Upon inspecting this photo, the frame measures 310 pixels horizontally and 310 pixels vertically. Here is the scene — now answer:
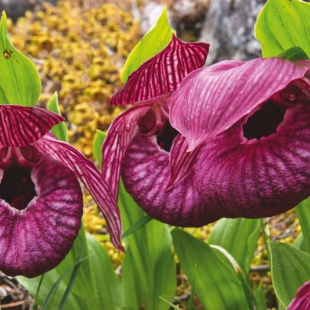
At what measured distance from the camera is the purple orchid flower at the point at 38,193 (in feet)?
2.84

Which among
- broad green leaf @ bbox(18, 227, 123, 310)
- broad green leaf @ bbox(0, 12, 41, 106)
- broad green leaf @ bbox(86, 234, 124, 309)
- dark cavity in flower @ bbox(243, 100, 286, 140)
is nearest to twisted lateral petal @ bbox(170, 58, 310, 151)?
dark cavity in flower @ bbox(243, 100, 286, 140)

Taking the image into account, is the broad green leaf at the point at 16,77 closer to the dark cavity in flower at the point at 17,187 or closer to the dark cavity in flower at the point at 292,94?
the dark cavity in flower at the point at 17,187

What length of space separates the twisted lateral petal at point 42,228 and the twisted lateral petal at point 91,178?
0.11 feet

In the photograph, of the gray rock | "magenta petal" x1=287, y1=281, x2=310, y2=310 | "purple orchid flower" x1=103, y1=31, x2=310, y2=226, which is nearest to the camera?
"magenta petal" x1=287, y1=281, x2=310, y2=310

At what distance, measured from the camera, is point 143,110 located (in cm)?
105

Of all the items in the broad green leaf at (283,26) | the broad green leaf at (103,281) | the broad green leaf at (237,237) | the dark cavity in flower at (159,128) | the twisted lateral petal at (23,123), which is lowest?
the broad green leaf at (103,281)

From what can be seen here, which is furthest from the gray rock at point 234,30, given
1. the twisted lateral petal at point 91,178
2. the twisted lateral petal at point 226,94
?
the twisted lateral petal at point 226,94

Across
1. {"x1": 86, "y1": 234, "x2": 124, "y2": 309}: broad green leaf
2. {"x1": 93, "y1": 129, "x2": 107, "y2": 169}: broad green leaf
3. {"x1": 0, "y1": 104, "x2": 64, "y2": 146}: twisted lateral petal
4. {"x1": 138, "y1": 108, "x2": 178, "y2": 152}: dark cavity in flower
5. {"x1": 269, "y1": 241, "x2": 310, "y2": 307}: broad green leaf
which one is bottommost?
{"x1": 86, "y1": 234, "x2": 124, "y2": 309}: broad green leaf

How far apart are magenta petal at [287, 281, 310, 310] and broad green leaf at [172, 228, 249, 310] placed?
16.5 inches

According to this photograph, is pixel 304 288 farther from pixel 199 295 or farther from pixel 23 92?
pixel 23 92

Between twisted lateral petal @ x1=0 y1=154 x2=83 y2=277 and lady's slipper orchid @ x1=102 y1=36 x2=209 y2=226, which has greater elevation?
lady's slipper orchid @ x1=102 y1=36 x2=209 y2=226

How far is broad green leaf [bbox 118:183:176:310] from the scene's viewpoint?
114 cm

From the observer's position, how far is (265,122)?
0.85 metres

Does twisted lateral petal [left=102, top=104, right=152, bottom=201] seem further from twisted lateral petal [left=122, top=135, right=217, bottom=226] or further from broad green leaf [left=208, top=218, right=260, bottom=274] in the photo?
broad green leaf [left=208, top=218, right=260, bottom=274]
